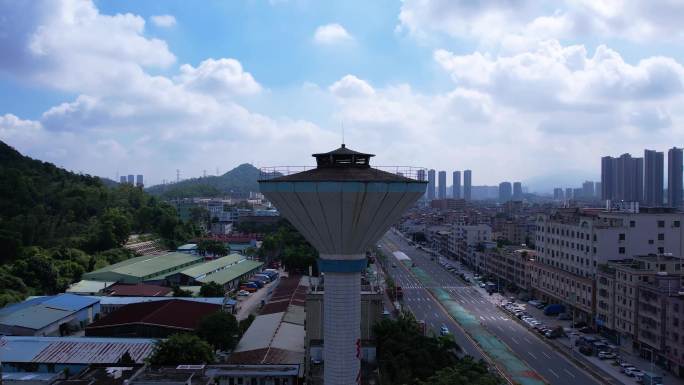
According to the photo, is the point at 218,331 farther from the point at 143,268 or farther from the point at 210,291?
the point at 143,268

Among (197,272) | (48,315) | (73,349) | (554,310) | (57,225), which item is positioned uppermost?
(57,225)

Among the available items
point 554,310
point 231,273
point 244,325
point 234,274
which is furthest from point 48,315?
point 554,310

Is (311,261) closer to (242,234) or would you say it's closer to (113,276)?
(113,276)

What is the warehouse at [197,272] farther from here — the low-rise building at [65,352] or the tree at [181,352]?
the tree at [181,352]

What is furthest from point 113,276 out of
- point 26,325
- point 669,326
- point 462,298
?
point 669,326

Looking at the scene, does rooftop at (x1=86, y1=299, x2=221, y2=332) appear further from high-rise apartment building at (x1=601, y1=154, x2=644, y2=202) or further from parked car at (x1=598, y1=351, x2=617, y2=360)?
high-rise apartment building at (x1=601, y1=154, x2=644, y2=202)

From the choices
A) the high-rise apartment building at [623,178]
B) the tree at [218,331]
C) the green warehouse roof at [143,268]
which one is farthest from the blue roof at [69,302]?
the high-rise apartment building at [623,178]
